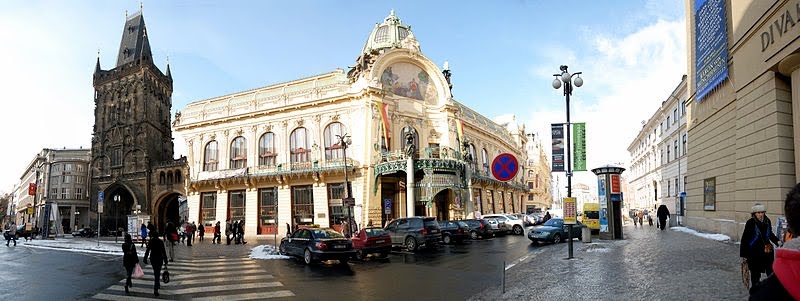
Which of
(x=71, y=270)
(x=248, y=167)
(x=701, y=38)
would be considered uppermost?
(x=701, y=38)

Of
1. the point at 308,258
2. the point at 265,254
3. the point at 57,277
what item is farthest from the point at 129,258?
the point at 265,254

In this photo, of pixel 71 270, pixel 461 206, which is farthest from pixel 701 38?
pixel 71 270

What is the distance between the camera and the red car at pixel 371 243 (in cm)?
2061

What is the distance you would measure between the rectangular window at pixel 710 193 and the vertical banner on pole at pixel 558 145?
8.95 metres

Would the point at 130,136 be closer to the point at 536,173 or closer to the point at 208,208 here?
the point at 208,208

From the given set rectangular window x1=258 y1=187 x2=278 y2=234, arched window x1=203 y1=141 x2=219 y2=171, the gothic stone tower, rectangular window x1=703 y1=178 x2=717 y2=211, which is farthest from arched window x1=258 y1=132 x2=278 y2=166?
rectangular window x1=703 y1=178 x2=717 y2=211

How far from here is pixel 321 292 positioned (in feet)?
39.4

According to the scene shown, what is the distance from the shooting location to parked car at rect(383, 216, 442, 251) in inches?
952

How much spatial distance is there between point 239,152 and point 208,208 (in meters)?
6.02

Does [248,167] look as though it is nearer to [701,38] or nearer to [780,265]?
[701,38]

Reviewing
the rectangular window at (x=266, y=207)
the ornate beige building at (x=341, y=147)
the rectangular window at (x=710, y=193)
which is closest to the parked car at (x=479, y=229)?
the ornate beige building at (x=341, y=147)

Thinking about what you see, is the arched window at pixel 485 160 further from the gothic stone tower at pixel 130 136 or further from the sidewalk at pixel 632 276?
the sidewalk at pixel 632 276

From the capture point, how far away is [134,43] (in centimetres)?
6159

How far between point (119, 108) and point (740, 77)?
2336 inches
